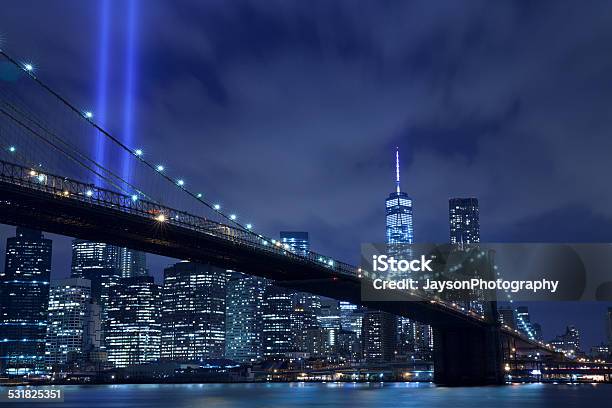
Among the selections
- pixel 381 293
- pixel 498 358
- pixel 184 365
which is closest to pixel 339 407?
pixel 381 293

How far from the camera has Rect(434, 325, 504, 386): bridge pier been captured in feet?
292

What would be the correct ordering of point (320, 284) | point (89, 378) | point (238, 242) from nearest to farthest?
point (238, 242) → point (320, 284) → point (89, 378)

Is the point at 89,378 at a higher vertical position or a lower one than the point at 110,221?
lower

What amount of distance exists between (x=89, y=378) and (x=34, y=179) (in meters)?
131

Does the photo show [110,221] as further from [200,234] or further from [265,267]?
[265,267]

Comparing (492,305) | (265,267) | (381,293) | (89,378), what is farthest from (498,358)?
(89,378)

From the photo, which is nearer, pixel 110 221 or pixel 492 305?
pixel 110 221

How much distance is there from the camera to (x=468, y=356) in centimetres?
9138

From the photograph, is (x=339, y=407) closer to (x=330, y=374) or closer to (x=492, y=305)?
(x=492, y=305)

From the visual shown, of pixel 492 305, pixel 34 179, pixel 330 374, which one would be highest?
pixel 34 179

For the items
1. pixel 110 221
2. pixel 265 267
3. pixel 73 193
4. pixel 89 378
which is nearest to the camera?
pixel 73 193

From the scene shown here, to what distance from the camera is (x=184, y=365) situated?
581 ft

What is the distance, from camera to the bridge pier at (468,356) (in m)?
89.1

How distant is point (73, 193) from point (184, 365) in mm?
134335
